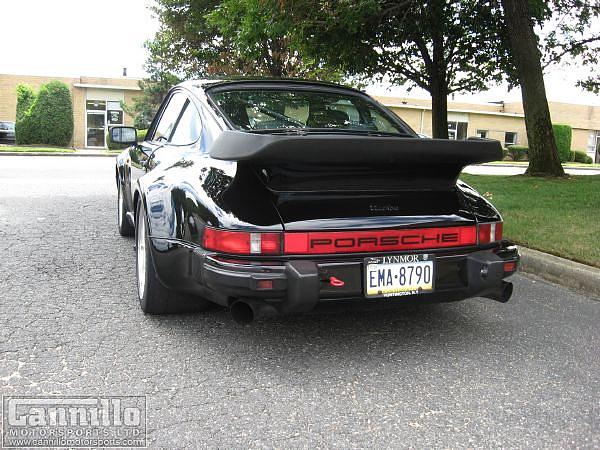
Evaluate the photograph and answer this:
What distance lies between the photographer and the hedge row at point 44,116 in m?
28.0

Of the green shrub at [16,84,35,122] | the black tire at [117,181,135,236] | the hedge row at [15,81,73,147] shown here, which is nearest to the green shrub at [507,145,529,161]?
the hedge row at [15,81,73,147]

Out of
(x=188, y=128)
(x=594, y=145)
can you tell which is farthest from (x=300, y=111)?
(x=594, y=145)

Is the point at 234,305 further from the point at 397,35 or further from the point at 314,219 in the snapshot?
the point at 397,35

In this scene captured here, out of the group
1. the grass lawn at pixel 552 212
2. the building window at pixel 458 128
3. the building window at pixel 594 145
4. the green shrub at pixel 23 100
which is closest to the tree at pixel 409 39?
the grass lawn at pixel 552 212

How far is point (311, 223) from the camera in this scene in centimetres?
271

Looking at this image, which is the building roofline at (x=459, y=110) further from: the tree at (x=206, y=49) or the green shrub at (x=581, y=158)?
the tree at (x=206, y=49)

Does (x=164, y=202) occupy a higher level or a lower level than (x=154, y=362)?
higher

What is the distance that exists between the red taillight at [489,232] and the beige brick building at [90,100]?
32822 millimetres

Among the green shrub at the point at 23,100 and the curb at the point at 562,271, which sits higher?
the green shrub at the point at 23,100

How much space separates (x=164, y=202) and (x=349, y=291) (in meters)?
1.23

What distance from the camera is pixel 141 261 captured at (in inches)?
148

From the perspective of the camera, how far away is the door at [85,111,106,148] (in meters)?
33.8

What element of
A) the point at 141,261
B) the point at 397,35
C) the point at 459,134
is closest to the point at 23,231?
the point at 141,261

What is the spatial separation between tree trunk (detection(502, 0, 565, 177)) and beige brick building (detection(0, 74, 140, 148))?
2705cm
